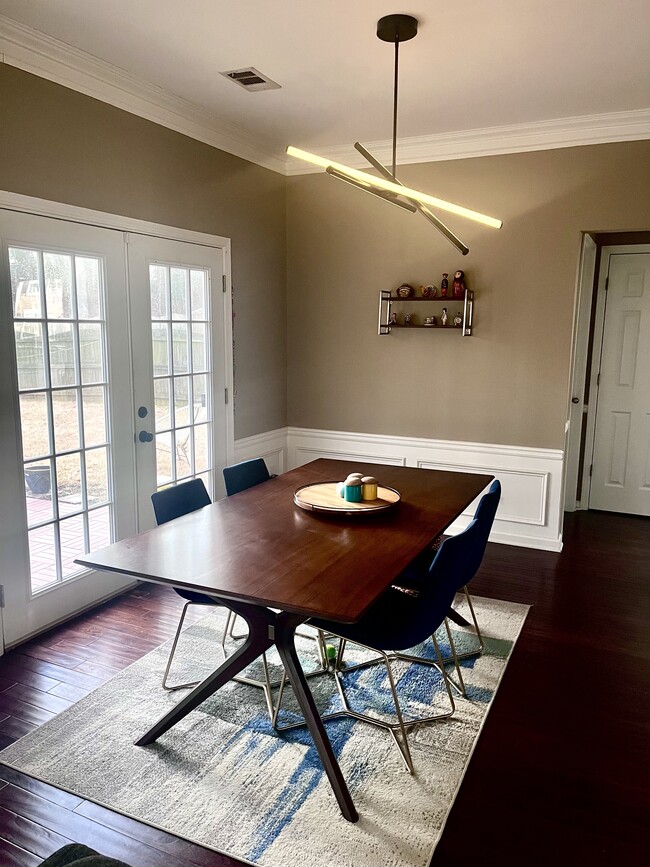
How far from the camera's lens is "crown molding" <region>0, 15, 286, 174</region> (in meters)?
2.89

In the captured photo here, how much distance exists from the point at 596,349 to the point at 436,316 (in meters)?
1.60

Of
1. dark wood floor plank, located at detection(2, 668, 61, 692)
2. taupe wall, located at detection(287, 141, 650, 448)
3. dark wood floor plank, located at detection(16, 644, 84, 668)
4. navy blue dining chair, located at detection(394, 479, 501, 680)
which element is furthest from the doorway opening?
dark wood floor plank, located at detection(2, 668, 61, 692)

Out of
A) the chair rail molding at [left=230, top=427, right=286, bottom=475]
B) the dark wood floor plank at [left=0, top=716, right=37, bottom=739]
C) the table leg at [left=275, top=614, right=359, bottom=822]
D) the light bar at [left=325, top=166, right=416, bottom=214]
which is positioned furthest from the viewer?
the chair rail molding at [left=230, top=427, right=286, bottom=475]

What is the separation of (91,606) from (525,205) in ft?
12.1

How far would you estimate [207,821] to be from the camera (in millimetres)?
2053

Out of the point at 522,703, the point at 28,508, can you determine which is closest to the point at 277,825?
the point at 522,703

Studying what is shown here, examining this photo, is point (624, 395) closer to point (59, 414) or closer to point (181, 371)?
point (181, 371)

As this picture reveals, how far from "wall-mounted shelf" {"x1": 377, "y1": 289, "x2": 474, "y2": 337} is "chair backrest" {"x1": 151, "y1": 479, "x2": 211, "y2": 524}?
225 cm

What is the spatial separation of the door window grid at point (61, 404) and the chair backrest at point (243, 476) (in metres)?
0.74

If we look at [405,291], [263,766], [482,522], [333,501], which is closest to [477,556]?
[482,522]

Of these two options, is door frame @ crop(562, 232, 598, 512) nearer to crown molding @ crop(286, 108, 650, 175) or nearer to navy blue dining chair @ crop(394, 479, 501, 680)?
crown molding @ crop(286, 108, 650, 175)

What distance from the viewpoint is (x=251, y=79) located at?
11.4 feet

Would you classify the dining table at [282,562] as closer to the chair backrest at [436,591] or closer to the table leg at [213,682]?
the table leg at [213,682]

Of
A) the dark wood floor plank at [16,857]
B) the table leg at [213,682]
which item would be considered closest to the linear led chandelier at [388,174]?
the table leg at [213,682]
